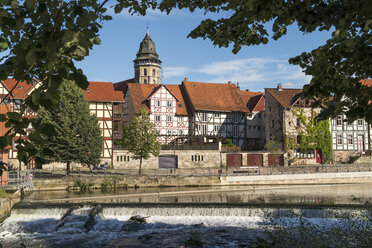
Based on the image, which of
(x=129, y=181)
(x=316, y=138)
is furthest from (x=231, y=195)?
(x=316, y=138)

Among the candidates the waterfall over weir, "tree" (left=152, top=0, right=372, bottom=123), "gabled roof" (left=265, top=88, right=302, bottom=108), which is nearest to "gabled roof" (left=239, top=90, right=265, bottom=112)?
"gabled roof" (left=265, top=88, right=302, bottom=108)

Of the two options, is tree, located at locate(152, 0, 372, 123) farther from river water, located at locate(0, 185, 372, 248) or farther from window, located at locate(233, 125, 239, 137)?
window, located at locate(233, 125, 239, 137)

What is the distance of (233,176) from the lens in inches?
1416

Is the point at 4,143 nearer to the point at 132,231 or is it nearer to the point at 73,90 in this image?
the point at 132,231

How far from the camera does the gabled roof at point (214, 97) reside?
5344 centimetres

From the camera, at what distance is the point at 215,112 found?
53.7m

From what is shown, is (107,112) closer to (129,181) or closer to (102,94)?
(102,94)

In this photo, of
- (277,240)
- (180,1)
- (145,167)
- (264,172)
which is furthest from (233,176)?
(180,1)

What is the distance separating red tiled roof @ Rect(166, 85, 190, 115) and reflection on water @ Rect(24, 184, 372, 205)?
20028mm

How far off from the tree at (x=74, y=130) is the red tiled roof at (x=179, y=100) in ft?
60.2

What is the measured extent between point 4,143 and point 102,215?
1903 cm

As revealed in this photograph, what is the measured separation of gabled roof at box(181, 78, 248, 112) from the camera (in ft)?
175

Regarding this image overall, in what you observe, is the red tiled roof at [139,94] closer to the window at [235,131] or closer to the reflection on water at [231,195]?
the window at [235,131]

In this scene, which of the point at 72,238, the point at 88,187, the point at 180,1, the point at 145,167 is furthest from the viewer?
the point at 145,167
